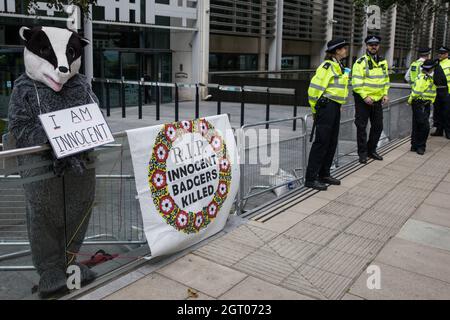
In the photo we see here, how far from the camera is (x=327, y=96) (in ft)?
20.9

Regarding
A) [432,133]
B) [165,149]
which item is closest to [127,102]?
[432,133]

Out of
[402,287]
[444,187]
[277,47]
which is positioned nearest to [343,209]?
[402,287]

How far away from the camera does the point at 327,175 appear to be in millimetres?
6918

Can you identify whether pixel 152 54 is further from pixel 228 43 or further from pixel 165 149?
pixel 165 149

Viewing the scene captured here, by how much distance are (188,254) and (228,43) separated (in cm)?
1843

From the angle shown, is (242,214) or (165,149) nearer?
(165,149)

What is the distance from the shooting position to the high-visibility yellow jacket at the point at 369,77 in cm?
784

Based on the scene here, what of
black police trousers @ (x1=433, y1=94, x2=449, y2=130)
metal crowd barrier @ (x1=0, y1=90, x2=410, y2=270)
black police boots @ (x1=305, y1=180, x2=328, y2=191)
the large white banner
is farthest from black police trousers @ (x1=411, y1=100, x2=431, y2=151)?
the large white banner

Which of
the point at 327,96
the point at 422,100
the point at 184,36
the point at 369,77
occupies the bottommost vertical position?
the point at 422,100

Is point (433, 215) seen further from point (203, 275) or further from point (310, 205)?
point (203, 275)

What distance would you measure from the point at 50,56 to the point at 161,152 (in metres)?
1.16

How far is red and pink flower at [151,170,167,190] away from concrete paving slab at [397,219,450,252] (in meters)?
2.53
